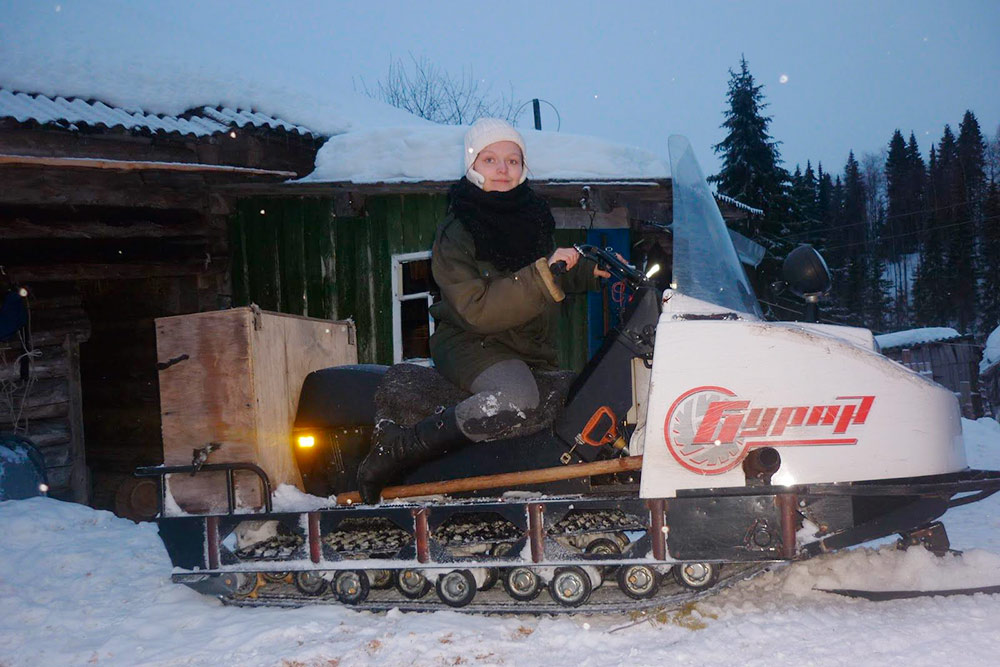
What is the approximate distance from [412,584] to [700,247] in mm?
2092

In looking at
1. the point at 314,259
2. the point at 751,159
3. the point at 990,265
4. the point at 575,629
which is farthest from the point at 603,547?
the point at 990,265

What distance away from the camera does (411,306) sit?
841 cm

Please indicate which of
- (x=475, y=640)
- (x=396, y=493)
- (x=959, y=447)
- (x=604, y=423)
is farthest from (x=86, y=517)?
(x=959, y=447)

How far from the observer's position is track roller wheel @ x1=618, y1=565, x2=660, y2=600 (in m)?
3.22

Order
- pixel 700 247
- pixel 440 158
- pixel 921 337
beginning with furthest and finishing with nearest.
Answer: pixel 921 337
pixel 440 158
pixel 700 247

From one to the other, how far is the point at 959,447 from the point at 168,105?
8.15 metres

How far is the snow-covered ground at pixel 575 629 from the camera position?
277 centimetres

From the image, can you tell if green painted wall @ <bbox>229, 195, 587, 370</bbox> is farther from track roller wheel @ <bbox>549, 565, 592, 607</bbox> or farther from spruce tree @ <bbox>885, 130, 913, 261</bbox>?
spruce tree @ <bbox>885, 130, 913, 261</bbox>

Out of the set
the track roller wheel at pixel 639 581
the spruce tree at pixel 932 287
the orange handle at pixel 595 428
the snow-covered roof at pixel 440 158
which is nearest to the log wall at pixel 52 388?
the snow-covered roof at pixel 440 158

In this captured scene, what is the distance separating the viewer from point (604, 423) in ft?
11.0

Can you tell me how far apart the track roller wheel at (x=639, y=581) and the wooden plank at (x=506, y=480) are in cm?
45

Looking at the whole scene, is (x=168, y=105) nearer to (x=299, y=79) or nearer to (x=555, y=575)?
(x=299, y=79)

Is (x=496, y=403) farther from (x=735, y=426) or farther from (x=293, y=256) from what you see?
(x=293, y=256)

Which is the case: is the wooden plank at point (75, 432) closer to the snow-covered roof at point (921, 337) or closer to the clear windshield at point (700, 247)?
the clear windshield at point (700, 247)
